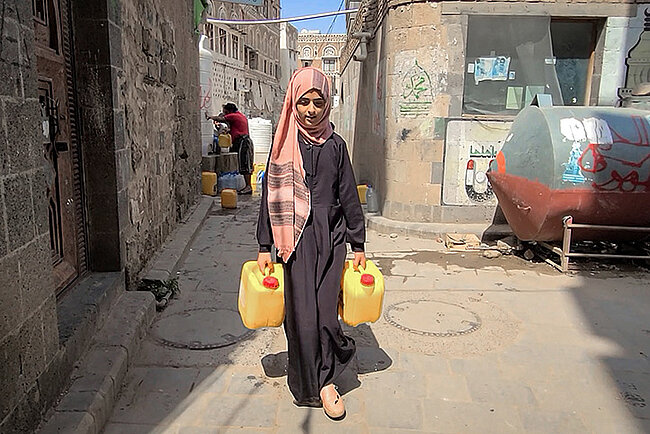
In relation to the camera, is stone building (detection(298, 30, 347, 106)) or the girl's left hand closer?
the girl's left hand

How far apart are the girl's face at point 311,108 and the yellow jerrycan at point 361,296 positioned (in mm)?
838

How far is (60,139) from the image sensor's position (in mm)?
3393

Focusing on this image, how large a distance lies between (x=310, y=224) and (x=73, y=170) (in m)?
1.90

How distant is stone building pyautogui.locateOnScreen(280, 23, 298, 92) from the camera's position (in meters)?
43.4

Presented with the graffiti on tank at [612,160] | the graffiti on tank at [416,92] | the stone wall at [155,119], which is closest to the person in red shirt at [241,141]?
the stone wall at [155,119]

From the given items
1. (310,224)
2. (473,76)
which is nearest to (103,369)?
(310,224)

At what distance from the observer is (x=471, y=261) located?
6.02 m

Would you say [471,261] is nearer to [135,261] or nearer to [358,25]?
[135,261]

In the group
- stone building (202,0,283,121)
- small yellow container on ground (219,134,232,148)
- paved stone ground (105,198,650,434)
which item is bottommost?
paved stone ground (105,198,650,434)

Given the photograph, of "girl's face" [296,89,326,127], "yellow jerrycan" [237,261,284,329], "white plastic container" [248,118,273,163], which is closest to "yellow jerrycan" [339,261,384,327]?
"yellow jerrycan" [237,261,284,329]

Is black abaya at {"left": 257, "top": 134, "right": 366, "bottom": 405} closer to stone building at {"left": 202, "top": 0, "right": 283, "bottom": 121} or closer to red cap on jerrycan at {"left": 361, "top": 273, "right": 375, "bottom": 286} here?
red cap on jerrycan at {"left": 361, "top": 273, "right": 375, "bottom": 286}

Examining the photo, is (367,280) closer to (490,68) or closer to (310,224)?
(310,224)

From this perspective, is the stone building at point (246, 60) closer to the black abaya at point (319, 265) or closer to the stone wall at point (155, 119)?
the stone wall at point (155, 119)

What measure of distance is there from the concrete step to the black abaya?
97 cm
